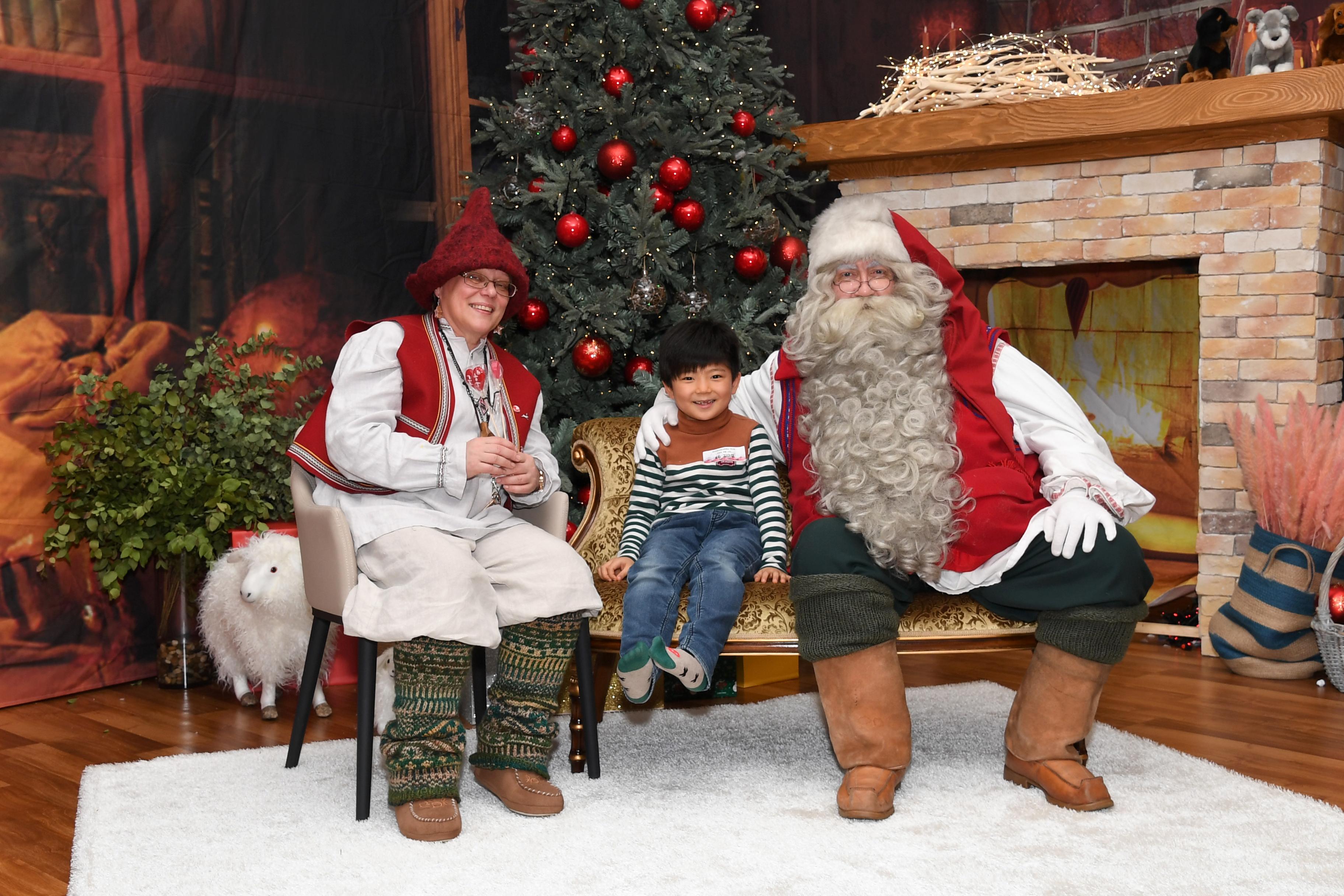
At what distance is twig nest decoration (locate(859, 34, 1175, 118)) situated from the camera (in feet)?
14.8

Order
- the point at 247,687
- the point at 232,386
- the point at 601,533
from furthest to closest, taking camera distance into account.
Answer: the point at 232,386, the point at 247,687, the point at 601,533

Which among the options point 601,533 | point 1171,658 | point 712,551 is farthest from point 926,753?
point 1171,658

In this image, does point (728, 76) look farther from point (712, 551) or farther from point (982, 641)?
point (982, 641)

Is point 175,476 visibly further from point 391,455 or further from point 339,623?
point 391,455

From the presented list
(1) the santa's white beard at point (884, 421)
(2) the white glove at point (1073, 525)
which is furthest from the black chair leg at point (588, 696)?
(2) the white glove at point (1073, 525)

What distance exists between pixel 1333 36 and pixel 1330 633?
6.35ft

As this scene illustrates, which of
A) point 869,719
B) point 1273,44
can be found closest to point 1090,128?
point 1273,44

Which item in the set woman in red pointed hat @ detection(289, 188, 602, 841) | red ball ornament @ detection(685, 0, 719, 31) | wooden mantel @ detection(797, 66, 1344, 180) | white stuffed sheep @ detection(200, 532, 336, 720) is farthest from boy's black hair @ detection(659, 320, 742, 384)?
wooden mantel @ detection(797, 66, 1344, 180)

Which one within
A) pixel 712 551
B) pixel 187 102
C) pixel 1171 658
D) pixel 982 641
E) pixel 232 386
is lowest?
pixel 1171 658

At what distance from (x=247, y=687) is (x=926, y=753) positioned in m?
2.06

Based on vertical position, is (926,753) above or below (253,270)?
below

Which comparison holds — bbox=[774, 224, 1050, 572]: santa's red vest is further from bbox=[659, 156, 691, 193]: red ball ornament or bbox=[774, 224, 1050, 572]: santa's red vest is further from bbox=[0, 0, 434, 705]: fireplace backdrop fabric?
bbox=[0, 0, 434, 705]: fireplace backdrop fabric

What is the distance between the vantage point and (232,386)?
404cm

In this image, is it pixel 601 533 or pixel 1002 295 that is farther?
pixel 1002 295
